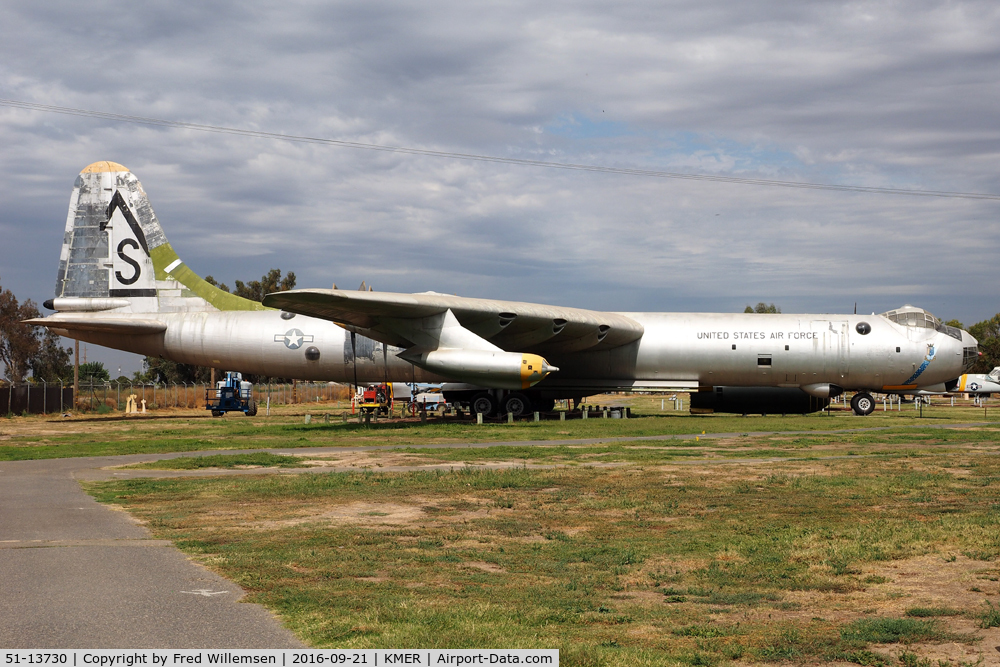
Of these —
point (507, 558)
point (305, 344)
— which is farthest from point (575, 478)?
point (305, 344)

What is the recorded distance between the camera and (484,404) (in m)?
32.1

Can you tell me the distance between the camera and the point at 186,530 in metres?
9.84

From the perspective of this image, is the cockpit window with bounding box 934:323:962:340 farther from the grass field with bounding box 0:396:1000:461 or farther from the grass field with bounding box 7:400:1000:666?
the grass field with bounding box 7:400:1000:666

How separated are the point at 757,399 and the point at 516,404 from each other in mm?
9337

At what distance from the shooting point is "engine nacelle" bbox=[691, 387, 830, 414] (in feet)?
109

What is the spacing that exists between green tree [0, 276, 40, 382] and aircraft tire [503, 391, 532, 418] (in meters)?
75.8

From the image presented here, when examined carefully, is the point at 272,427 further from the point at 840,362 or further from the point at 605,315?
the point at 840,362

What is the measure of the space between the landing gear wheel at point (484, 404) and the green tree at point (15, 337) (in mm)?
75047

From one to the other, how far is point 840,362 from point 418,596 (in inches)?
1103

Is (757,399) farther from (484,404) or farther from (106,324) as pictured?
(106,324)

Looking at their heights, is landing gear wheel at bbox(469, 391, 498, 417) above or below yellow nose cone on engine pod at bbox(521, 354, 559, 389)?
below

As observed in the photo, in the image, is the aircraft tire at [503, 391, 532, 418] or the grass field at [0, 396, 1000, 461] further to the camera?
the aircraft tire at [503, 391, 532, 418]

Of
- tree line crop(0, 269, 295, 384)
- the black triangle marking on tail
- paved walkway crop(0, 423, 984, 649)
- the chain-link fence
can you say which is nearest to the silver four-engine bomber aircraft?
the black triangle marking on tail

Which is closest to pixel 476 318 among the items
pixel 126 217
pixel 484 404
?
pixel 484 404
